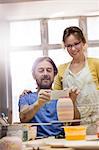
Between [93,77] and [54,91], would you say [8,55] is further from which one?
[93,77]

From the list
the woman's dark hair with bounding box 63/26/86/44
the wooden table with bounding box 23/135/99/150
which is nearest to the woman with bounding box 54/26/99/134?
the woman's dark hair with bounding box 63/26/86/44

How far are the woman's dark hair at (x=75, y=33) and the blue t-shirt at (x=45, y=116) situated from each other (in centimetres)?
24

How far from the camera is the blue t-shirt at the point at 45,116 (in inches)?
37.4

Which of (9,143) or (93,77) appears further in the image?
(93,77)

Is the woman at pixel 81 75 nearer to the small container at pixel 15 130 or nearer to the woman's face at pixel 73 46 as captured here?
the woman's face at pixel 73 46

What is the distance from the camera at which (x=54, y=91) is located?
96cm

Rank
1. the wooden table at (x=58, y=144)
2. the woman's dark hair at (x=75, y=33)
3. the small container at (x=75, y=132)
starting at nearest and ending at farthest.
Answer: the wooden table at (x=58, y=144)
the small container at (x=75, y=132)
the woman's dark hair at (x=75, y=33)

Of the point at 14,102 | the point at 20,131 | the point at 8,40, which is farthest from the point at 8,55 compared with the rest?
the point at 20,131

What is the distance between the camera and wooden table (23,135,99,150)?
2.47 ft

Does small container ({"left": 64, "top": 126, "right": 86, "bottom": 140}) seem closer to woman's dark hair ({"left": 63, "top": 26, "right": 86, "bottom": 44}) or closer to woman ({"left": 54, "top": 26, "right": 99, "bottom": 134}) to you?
woman ({"left": 54, "top": 26, "right": 99, "bottom": 134})

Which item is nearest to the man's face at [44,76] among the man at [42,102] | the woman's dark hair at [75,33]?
the man at [42,102]

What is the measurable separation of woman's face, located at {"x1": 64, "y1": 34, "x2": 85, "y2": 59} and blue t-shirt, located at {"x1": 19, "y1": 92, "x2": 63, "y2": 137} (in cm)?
19

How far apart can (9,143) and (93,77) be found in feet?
1.25

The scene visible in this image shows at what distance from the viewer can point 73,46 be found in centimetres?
98
